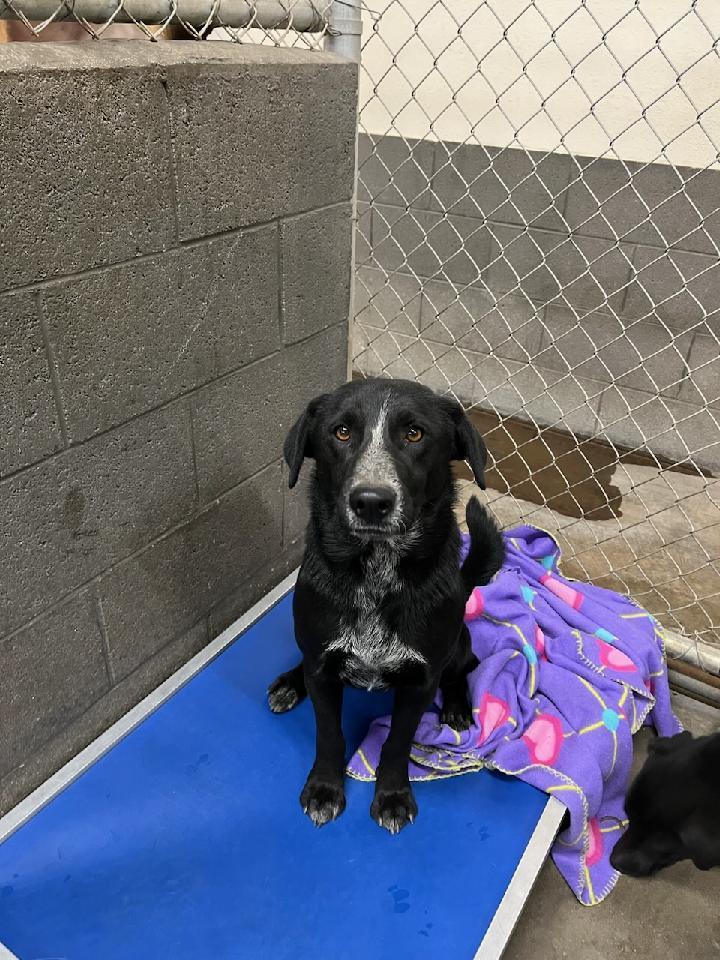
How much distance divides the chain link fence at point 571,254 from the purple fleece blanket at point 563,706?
1.52ft

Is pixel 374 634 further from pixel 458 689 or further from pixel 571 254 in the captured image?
pixel 571 254

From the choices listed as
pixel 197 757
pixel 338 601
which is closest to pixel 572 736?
pixel 338 601

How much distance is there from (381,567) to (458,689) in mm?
538

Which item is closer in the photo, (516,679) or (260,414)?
(516,679)

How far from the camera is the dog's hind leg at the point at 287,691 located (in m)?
1.88

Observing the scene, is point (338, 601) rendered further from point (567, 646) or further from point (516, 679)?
point (567, 646)

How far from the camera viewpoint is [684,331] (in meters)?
3.16

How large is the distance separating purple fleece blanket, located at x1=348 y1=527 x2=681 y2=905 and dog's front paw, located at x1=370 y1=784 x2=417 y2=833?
0.09 meters

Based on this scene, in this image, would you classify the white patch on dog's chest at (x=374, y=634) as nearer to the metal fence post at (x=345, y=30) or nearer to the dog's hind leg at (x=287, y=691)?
the dog's hind leg at (x=287, y=691)

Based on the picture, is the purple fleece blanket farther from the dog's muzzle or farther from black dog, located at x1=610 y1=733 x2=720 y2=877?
the dog's muzzle

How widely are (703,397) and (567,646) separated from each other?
70.3 inches

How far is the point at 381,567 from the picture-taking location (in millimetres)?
1501

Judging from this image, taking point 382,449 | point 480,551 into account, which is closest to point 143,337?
point 382,449

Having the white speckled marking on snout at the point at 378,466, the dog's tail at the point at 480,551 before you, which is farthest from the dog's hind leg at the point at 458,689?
the white speckled marking on snout at the point at 378,466
